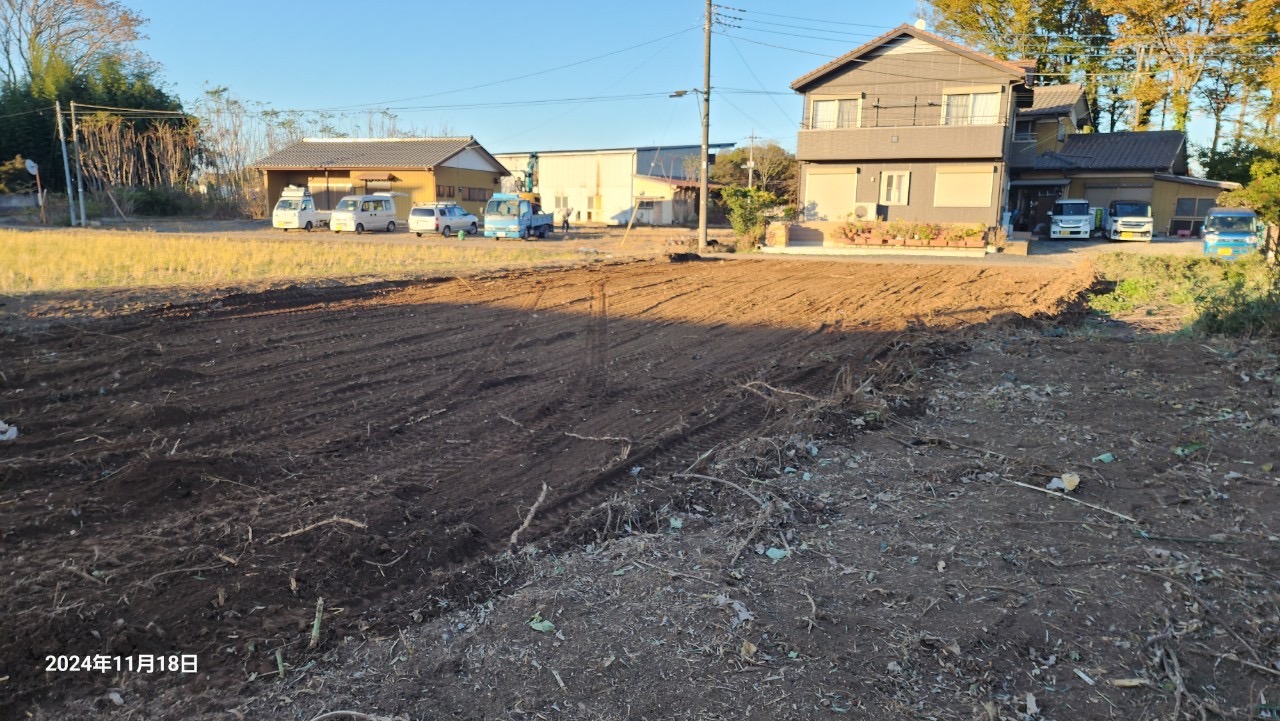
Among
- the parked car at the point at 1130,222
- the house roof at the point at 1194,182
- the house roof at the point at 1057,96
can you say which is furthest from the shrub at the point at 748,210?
the house roof at the point at 1194,182

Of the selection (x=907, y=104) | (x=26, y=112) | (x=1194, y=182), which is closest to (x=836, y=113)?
(x=907, y=104)

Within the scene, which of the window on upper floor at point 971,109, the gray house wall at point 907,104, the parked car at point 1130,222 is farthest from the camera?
the parked car at point 1130,222

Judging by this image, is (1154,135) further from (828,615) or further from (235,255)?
(828,615)

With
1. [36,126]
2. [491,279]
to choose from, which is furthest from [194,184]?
[491,279]

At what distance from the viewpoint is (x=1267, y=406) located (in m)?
6.61

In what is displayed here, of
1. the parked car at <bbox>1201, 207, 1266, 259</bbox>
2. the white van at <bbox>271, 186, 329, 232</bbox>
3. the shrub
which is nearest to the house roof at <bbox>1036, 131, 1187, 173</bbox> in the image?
the parked car at <bbox>1201, 207, 1266, 259</bbox>

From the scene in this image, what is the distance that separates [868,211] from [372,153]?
27.5 meters

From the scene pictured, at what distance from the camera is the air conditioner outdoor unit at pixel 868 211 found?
3334 centimetres

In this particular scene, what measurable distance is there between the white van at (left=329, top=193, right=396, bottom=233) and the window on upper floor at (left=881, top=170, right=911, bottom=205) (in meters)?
22.1

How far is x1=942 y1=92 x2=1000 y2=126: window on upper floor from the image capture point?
31.2 metres

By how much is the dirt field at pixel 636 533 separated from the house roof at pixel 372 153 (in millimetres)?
35129

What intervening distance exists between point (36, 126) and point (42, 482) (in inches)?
2166

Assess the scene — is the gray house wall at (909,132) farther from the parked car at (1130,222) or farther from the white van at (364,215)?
the white van at (364,215)

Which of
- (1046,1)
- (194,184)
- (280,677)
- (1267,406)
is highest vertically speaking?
(1046,1)
